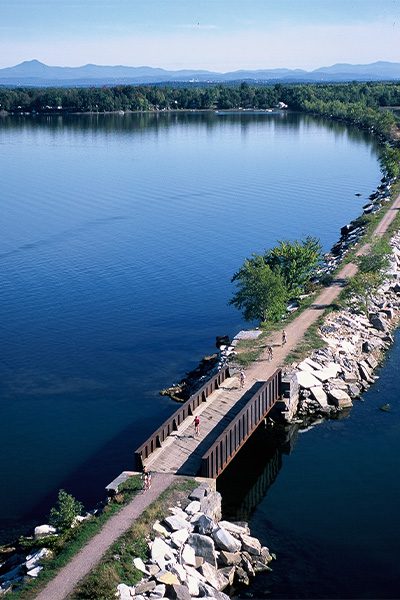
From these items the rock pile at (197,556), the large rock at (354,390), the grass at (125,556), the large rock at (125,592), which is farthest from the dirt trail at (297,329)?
the large rock at (125,592)

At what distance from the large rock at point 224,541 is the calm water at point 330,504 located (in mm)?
2006

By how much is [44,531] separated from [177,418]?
1233 cm

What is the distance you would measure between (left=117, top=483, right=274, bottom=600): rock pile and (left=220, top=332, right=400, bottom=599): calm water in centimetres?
129

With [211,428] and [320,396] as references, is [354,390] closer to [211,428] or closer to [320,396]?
[320,396]

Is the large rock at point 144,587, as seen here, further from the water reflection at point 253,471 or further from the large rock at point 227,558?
the water reflection at point 253,471

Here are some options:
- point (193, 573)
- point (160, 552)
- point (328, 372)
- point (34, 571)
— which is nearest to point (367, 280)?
point (328, 372)

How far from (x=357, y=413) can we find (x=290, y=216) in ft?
219

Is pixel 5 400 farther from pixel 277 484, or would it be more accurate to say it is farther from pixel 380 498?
pixel 380 498

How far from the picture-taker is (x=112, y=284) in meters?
85.0

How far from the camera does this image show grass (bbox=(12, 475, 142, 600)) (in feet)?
108

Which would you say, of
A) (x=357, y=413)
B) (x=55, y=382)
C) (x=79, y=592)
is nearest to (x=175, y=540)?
(x=79, y=592)

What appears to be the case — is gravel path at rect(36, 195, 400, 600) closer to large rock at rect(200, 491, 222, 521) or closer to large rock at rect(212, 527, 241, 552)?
large rock at rect(200, 491, 222, 521)

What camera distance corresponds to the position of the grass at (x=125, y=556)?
32.0 meters

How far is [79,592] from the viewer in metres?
32.1
